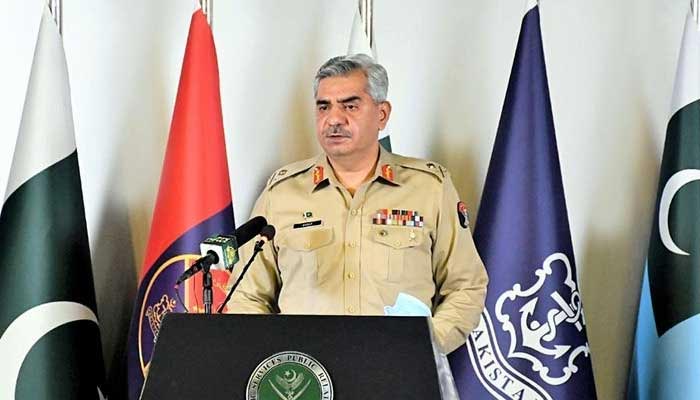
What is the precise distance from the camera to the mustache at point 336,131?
2180mm

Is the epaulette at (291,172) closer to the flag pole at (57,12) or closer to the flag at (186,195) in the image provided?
the flag at (186,195)

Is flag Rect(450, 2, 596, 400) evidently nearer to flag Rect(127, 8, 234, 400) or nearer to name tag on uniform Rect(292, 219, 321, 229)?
name tag on uniform Rect(292, 219, 321, 229)

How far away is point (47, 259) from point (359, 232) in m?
A: 0.88

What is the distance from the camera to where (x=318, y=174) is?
89.6 inches

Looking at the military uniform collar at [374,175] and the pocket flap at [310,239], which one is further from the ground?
the military uniform collar at [374,175]

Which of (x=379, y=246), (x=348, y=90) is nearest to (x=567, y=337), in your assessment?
(x=379, y=246)

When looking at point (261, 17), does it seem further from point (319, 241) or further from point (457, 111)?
point (319, 241)

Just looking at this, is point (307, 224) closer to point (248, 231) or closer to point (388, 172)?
point (388, 172)

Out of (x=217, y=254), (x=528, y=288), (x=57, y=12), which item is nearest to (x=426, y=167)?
(x=528, y=288)

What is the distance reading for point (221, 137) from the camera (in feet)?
8.61

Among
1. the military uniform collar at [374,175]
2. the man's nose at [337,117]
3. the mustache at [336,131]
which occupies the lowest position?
the military uniform collar at [374,175]

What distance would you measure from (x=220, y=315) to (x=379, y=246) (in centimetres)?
95

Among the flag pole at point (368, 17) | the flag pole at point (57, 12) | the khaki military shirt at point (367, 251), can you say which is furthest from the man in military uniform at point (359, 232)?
the flag pole at point (57, 12)

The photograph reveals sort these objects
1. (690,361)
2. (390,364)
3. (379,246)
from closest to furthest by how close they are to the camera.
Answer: (390,364) < (379,246) < (690,361)
